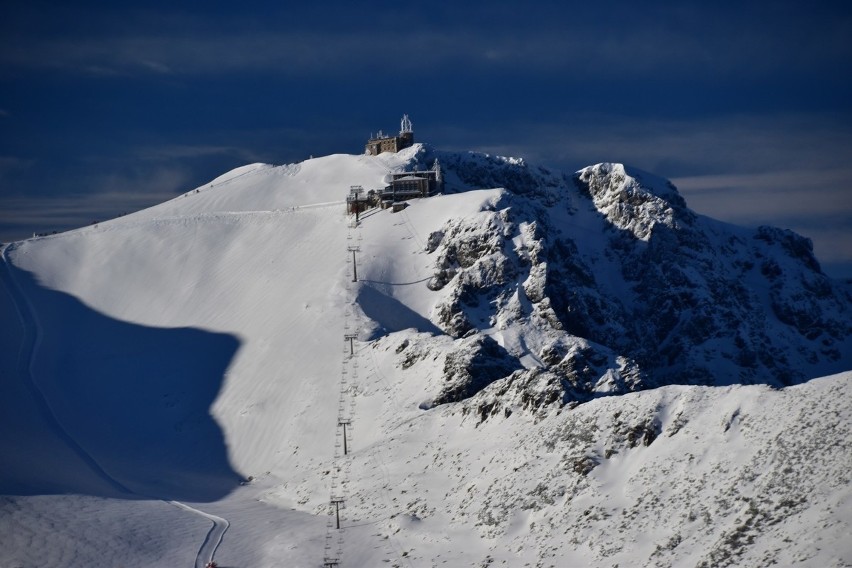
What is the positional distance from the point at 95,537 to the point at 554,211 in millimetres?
109039

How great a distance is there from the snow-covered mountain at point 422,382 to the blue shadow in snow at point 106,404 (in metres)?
0.39

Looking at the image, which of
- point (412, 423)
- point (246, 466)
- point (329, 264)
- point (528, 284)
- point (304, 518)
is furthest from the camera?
point (329, 264)

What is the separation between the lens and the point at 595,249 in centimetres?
17662

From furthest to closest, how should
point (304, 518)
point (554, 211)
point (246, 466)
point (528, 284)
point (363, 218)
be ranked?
point (554, 211) < point (363, 218) < point (528, 284) < point (246, 466) < point (304, 518)

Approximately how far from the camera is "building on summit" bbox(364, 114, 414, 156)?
598ft

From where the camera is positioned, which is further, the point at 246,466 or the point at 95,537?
the point at 246,466

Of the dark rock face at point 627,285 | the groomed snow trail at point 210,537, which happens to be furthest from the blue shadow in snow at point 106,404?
the dark rock face at point 627,285

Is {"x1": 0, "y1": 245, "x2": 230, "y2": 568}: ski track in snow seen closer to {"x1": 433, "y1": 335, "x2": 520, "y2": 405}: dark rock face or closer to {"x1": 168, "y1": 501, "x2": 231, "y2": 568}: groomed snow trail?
{"x1": 168, "y1": 501, "x2": 231, "y2": 568}: groomed snow trail

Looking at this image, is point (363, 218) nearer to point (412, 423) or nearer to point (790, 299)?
point (412, 423)

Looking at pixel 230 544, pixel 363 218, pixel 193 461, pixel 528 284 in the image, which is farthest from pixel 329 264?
pixel 230 544

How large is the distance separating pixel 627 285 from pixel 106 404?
79854mm

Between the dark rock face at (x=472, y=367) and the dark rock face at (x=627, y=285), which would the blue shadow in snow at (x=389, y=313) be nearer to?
the dark rock face at (x=627, y=285)

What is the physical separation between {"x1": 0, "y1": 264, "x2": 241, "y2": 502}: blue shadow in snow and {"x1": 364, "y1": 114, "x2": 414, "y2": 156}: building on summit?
2181 inches

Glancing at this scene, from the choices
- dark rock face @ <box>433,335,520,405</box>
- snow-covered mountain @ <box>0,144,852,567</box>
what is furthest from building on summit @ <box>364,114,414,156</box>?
dark rock face @ <box>433,335,520,405</box>
